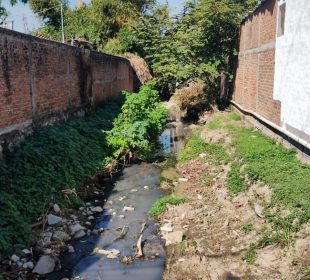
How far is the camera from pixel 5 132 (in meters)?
6.98

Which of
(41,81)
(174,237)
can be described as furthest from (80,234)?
(41,81)

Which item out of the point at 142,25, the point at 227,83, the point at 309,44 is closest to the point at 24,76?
the point at 309,44

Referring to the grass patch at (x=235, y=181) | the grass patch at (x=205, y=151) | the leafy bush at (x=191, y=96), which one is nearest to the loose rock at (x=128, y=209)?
the grass patch at (x=235, y=181)

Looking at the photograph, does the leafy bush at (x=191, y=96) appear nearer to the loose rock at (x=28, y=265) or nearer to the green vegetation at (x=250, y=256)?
the green vegetation at (x=250, y=256)

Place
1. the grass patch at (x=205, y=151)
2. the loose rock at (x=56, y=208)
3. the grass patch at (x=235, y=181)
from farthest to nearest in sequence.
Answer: the grass patch at (x=205, y=151) → the grass patch at (x=235, y=181) → the loose rock at (x=56, y=208)

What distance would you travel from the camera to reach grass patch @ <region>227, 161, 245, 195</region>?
23.9ft

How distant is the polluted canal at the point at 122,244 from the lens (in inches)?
216

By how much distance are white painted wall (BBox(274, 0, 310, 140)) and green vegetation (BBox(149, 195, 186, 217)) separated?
9.05 feet

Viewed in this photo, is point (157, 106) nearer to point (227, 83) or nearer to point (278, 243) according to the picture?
point (227, 83)

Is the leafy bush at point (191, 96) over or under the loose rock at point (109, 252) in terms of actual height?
over

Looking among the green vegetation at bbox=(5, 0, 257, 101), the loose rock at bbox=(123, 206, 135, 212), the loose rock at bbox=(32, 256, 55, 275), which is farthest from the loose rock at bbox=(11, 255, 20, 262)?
the green vegetation at bbox=(5, 0, 257, 101)

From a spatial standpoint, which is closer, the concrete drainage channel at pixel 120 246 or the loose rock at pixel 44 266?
the loose rock at pixel 44 266

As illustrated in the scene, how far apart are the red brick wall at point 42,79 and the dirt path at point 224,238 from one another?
351 centimetres

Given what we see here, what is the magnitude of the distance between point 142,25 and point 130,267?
59.1 feet
